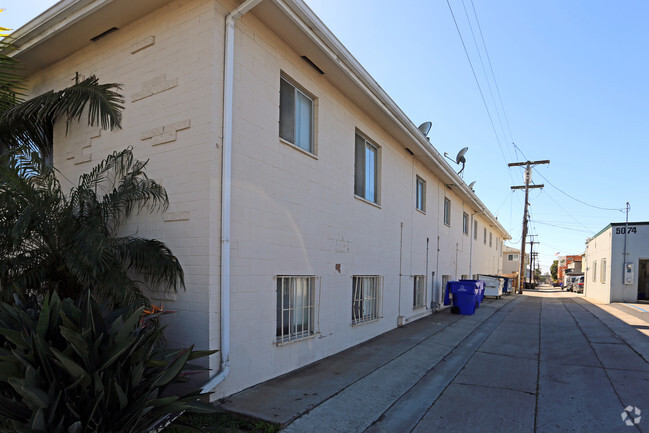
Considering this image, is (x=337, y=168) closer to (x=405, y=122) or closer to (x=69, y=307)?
(x=405, y=122)

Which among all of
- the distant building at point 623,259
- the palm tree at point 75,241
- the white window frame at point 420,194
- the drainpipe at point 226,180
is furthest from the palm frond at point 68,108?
the distant building at point 623,259

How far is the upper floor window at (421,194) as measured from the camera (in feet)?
43.6

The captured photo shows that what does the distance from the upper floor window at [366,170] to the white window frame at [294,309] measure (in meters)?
2.90

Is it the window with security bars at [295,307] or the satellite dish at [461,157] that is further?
the satellite dish at [461,157]

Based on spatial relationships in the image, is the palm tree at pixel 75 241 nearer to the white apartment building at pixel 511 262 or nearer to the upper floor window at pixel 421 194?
the upper floor window at pixel 421 194

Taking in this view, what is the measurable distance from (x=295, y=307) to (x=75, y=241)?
3.35m

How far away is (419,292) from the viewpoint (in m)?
13.4

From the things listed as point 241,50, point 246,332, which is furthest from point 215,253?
point 241,50

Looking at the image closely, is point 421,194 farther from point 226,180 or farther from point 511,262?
point 511,262

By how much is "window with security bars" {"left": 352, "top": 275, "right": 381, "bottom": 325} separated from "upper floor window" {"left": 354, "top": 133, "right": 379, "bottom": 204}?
192 centimetres

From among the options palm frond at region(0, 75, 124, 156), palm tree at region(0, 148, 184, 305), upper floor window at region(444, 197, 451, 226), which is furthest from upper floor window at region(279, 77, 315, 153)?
upper floor window at region(444, 197, 451, 226)

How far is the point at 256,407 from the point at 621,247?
2191 centimetres

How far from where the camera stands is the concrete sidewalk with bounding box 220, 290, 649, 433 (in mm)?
4656

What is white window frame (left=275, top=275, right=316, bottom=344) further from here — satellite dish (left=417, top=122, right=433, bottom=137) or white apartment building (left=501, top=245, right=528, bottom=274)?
white apartment building (left=501, top=245, right=528, bottom=274)
